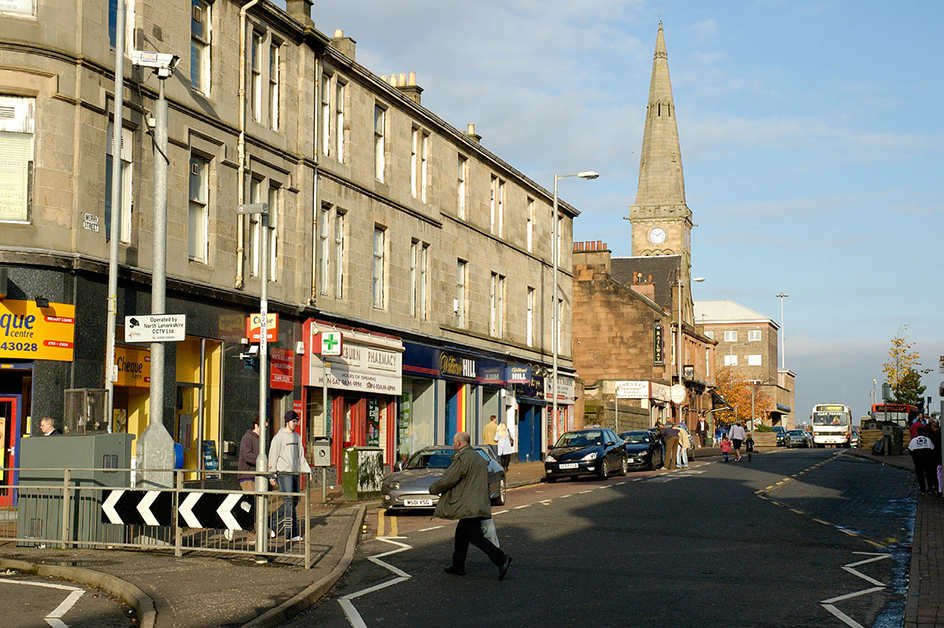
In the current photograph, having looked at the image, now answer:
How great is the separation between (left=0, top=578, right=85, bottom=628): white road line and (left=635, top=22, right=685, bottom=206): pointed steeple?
12373cm

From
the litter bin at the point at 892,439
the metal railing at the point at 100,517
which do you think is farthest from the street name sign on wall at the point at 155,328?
the litter bin at the point at 892,439

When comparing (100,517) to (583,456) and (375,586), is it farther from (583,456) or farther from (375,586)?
(583,456)

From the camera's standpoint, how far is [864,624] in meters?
9.62

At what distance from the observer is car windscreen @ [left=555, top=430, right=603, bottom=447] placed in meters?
31.5

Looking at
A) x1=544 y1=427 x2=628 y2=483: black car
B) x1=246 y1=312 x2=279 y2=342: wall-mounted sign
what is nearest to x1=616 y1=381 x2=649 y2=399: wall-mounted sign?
x1=544 y1=427 x2=628 y2=483: black car

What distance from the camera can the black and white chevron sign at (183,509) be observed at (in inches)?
500

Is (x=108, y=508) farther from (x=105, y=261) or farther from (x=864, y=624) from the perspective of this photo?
(x=864, y=624)

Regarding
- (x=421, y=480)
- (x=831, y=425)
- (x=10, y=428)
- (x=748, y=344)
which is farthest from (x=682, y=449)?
(x=748, y=344)

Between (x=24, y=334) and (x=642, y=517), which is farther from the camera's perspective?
(x=642, y=517)

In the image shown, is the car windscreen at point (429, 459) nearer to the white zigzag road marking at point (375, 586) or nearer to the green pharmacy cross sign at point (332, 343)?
the green pharmacy cross sign at point (332, 343)

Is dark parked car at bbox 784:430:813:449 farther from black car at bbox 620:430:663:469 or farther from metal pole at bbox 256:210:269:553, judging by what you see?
metal pole at bbox 256:210:269:553

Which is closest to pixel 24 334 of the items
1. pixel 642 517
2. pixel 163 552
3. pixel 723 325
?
pixel 163 552

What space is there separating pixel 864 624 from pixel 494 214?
32526 millimetres

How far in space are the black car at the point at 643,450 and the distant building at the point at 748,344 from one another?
108 meters
